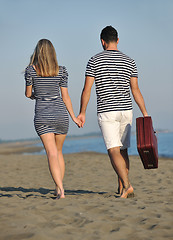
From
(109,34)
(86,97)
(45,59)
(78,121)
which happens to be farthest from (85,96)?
(109,34)

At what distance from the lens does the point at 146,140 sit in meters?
4.07

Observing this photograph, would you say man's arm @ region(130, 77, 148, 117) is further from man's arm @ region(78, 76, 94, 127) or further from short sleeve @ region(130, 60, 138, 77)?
man's arm @ region(78, 76, 94, 127)

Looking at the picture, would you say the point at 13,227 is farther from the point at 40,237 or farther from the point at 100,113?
the point at 100,113

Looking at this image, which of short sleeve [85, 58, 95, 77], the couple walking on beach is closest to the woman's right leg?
the couple walking on beach

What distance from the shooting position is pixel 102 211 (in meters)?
3.41

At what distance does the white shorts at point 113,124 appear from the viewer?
4.21m

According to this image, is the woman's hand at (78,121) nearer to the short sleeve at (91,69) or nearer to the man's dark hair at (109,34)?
the short sleeve at (91,69)

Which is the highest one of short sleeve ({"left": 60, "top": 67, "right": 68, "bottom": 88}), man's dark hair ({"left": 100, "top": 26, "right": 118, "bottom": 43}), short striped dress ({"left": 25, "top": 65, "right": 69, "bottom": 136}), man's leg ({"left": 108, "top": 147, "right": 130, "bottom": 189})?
man's dark hair ({"left": 100, "top": 26, "right": 118, "bottom": 43})

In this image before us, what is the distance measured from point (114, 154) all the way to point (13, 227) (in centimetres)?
186

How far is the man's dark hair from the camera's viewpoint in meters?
4.32

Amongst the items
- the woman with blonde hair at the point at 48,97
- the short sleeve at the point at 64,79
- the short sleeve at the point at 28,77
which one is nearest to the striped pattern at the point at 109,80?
the short sleeve at the point at 64,79

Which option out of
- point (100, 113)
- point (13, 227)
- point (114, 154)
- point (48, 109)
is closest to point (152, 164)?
point (114, 154)

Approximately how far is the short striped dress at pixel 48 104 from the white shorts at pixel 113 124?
1.57 ft

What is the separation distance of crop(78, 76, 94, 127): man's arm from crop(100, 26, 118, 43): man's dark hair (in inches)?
23.1
